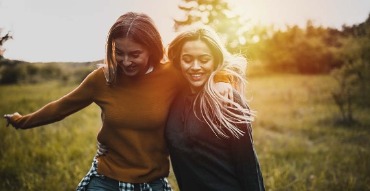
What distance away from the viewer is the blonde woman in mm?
2740

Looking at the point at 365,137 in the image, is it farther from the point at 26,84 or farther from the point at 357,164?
the point at 26,84

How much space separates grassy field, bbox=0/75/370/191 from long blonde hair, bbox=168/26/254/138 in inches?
61.5

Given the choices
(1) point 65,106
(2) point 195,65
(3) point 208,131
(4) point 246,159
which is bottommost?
(4) point 246,159

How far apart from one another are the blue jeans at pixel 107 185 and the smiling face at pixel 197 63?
701 mm

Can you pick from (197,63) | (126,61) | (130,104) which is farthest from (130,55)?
(197,63)

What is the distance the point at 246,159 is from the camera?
8.97ft

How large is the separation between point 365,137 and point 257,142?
233cm

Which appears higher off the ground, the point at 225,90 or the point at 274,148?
the point at 225,90

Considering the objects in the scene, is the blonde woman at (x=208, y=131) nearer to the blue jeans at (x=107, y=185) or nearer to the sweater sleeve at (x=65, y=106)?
the blue jeans at (x=107, y=185)

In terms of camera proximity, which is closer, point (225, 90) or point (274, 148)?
point (225, 90)

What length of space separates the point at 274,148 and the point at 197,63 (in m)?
5.26

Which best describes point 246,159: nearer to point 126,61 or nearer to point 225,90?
point 225,90

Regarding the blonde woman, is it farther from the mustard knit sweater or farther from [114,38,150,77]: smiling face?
[114,38,150,77]: smiling face

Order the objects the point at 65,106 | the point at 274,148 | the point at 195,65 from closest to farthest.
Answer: the point at 195,65, the point at 65,106, the point at 274,148
